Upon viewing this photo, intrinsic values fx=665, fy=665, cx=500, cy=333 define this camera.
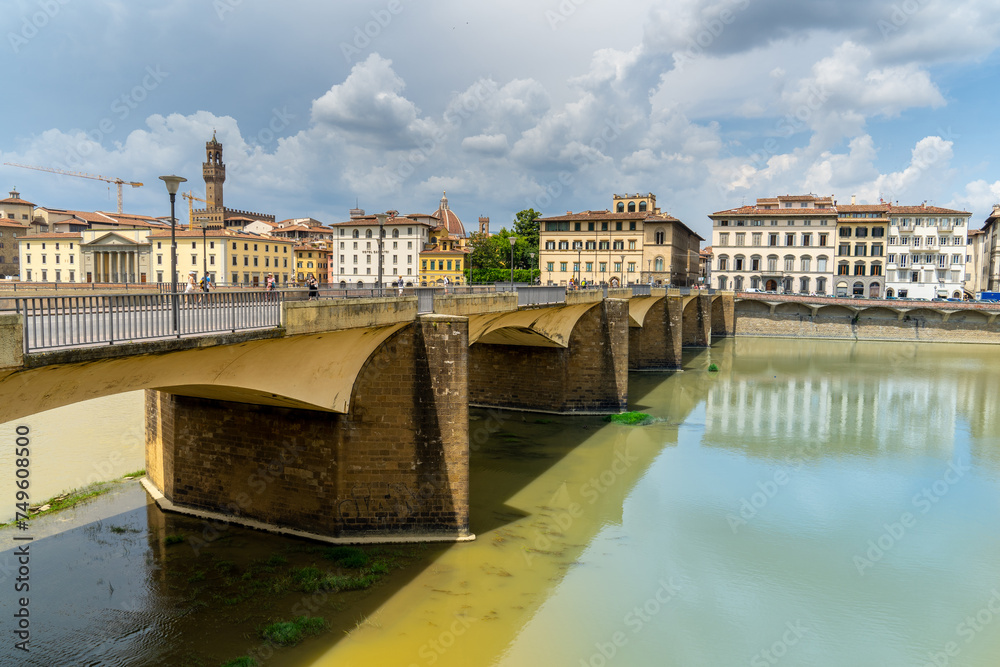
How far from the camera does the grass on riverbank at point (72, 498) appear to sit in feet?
49.3

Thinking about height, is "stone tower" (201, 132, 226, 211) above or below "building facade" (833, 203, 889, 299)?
above

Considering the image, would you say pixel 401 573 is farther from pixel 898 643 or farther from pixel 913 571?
pixel 913 571

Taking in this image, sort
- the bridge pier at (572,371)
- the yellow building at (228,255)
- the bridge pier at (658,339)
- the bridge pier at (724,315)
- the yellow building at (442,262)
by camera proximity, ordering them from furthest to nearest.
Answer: the yellow building at (442,262) < the bridge pier at (724,315) < the yellow building at (228,255) < the bridge pier at (658,339) < the bridge pier at (572,371)

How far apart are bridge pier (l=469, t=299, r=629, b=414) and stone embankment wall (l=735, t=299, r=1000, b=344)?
40.1 metres

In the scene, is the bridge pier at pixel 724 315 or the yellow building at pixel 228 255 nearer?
the yellow building at pixel 228 255

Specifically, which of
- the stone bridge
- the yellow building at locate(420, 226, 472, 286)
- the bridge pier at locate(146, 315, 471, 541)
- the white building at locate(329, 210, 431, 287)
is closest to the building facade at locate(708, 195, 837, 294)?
the yellow building at locate(420, 226, 472, 286)

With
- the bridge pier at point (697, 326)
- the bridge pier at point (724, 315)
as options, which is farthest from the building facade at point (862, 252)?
the bridge pier at point (697, 326)

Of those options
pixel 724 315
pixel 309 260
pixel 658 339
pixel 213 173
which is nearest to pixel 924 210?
pixel 724 315

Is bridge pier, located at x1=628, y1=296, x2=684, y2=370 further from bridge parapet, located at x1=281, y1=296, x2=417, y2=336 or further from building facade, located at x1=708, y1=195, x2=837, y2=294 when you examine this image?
building facade, located at x1=708, y1=195, x2=837, y2=294

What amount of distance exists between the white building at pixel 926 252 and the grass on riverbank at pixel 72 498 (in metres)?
75.5

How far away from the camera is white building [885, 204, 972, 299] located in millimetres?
70500

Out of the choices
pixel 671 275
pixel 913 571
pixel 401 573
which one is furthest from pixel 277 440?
pixel 671 275

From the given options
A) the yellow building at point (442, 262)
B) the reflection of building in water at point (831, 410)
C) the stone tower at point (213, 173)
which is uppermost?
the stone tower at point (213, 173)

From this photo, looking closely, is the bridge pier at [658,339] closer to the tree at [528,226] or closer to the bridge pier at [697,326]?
the bridge pier at [697,326]
